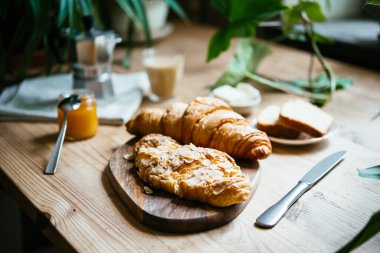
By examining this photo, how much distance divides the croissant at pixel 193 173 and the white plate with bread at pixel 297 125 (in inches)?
10.8

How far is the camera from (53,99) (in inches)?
53.3

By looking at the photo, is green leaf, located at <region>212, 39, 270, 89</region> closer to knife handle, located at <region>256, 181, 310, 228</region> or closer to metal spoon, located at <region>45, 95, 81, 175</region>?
metal spoon, located at <region>45, 95, 81, 175</region>

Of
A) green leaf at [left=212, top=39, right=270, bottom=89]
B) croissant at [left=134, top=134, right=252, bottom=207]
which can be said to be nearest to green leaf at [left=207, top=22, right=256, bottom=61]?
green leaf at [left=212, top=39, right=270, bottom=89]

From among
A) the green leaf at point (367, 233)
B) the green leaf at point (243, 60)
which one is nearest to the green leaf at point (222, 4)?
the green leaf at point (243, 60)

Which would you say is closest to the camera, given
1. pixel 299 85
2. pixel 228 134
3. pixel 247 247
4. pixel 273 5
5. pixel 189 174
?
pixel 247 247

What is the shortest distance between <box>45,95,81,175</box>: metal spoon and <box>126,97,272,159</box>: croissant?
16 cm

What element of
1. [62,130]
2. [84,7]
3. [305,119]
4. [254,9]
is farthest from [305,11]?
[62,130]

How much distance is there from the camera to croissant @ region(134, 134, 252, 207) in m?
0.78

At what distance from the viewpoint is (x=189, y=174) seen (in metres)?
0.83

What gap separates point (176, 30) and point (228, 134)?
1.49 m

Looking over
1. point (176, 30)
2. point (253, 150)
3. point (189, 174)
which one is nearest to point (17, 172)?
point (189, 174)

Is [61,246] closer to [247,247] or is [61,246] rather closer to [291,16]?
[247,247]

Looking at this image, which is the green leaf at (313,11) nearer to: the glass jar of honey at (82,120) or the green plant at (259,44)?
the green plant at (259,44)

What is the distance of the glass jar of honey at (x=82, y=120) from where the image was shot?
1101 mm
